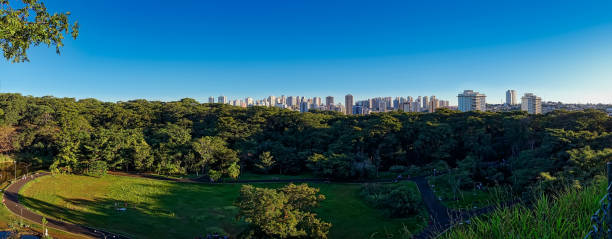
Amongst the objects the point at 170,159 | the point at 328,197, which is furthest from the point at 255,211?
the point at 170,159

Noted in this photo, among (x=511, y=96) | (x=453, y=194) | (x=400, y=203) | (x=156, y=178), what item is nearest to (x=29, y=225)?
(x=156, y=178)

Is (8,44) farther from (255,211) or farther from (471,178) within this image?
(471,178)

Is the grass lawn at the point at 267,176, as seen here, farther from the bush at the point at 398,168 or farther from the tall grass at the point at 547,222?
the tall grass at the point at 547,222

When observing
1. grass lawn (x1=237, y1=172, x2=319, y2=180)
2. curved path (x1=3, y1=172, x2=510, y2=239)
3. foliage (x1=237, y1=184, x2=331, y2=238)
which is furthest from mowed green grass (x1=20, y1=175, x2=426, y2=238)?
grass lawn (x1=237, y1=172, x2=319, y2=180)

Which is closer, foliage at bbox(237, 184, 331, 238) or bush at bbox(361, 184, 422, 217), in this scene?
foliage at bbox(237, 184, 331, 238)

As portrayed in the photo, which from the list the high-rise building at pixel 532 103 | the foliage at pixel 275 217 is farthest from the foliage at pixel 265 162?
the high-rise building at pixel 532 103

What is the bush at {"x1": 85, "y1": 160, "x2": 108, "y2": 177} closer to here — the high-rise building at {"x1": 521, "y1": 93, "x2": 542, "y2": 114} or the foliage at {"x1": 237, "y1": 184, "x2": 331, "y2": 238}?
the foliage at {"x1": 237, "y1": 184, "x2": 331, "y2": 238}
